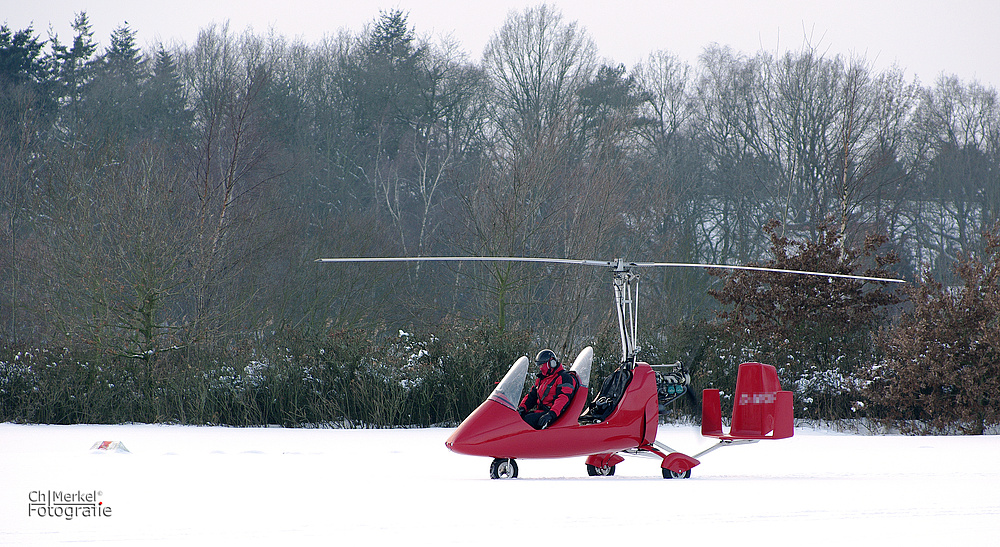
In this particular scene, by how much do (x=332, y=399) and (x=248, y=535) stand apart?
8490 millimetres

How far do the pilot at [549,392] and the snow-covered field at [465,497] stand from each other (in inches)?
22.5

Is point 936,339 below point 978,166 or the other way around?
below

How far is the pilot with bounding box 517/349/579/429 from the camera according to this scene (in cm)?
766

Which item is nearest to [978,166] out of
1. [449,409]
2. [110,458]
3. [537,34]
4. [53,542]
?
[537,34]

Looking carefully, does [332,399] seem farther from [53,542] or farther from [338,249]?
[338,249]

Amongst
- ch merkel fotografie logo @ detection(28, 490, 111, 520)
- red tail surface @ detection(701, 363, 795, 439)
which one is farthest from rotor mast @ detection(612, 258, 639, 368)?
ch merkel fotografie logo @ detection(28, 490, 111, 520)

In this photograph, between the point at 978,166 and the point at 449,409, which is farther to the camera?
the point at 978,166

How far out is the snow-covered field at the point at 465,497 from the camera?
5188 mm

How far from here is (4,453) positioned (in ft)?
30.4

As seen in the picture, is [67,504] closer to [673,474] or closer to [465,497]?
[465,497]

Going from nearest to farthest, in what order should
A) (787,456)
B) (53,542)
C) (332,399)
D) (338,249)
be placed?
1. (53,542)
2. (787,456)
3. (332,399)
4. (338,249)

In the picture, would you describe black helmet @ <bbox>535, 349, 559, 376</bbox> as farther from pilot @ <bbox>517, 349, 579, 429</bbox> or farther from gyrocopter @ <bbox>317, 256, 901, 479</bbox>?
gyrocopter @ <bbox>317, 256, 901, 479</bbox>

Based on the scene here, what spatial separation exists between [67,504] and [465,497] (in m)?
2.71

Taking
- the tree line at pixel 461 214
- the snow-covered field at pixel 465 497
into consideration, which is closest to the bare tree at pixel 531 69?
the tree line at pixel 461 214
